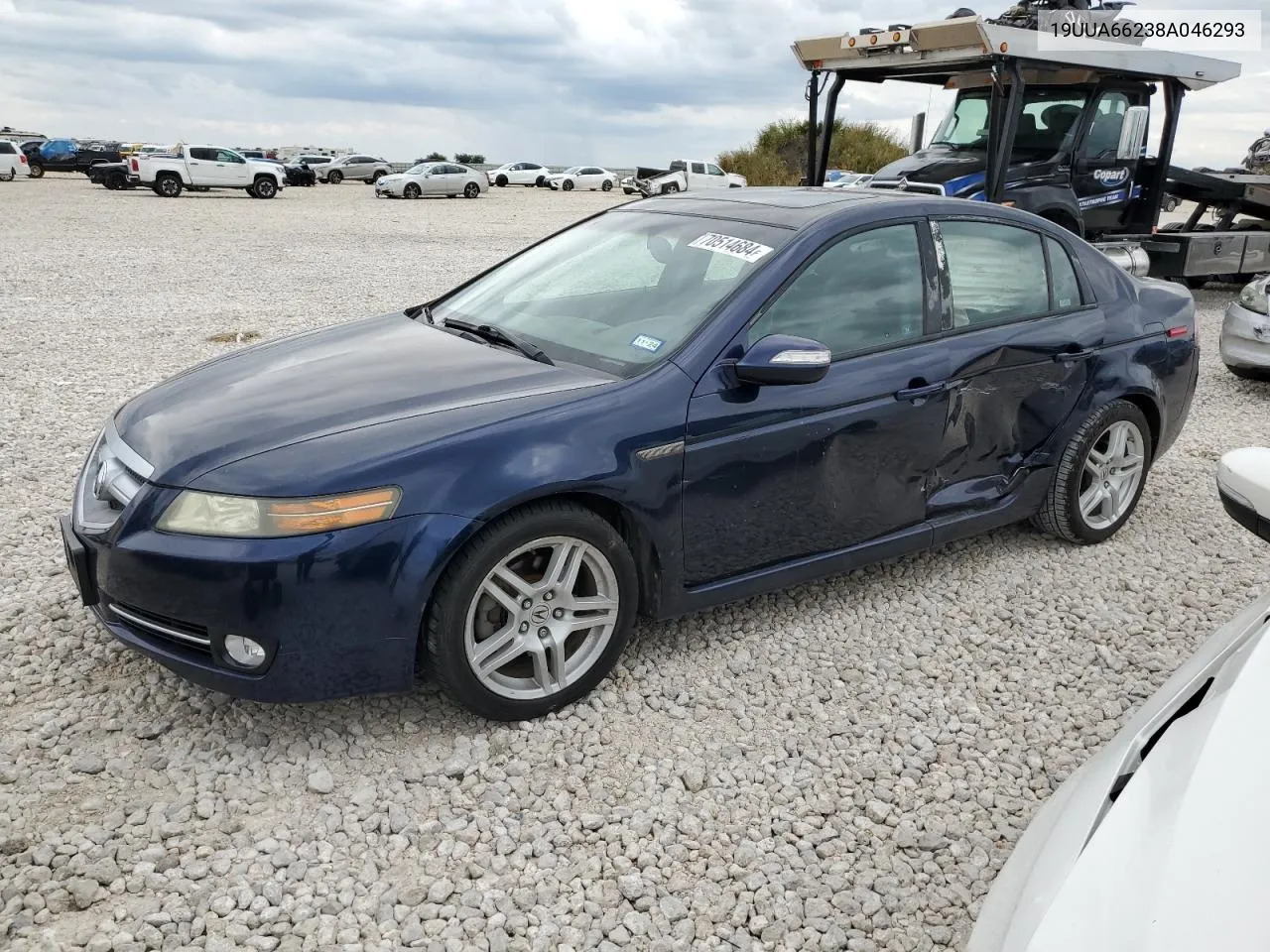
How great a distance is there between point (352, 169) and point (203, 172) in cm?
1490

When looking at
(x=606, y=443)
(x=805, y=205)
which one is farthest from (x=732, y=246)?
(x=606, y=443)

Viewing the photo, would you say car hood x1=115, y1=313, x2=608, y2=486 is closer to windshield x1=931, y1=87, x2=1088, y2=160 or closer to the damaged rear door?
the damaged rear door

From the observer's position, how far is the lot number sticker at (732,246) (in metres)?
3.67

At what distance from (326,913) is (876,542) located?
226 cm

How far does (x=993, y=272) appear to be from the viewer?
13.9 ft

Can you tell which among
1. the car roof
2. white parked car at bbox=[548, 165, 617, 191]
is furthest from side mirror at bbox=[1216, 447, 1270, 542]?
white parked car at bbox=[548, 165, 617, 191]

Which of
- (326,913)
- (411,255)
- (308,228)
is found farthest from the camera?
(308,228)

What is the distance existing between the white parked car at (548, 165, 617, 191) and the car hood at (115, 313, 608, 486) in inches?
1751

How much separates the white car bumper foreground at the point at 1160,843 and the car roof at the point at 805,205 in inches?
90.5

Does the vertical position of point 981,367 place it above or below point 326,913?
above

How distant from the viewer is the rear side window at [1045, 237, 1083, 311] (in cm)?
444

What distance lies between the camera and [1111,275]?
4699mm

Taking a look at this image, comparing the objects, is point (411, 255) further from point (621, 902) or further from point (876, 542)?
point (621, 902)

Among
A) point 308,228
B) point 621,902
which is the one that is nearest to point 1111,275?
point 621,902
